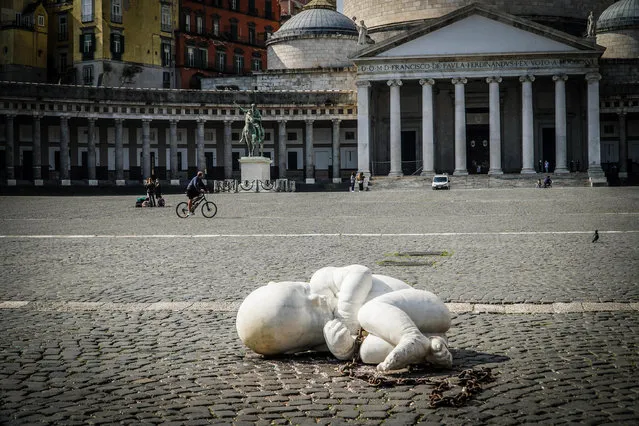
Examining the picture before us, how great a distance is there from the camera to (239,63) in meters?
86.5

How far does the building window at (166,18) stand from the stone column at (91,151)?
1490 cm

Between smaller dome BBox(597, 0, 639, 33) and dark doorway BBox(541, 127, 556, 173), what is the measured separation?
13.1 m

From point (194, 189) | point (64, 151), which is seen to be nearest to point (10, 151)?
point (64, 151)

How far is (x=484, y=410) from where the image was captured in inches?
218

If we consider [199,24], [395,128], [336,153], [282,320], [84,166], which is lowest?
[282,320]

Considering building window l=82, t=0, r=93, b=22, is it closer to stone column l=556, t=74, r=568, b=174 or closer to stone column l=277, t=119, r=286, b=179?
stone column l=277, t=119, r=286, b=179

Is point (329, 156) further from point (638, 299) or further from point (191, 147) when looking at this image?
point (638, 299)

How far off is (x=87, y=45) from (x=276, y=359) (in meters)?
68.9

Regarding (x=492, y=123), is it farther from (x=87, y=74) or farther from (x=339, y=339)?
(x=339, y=339)

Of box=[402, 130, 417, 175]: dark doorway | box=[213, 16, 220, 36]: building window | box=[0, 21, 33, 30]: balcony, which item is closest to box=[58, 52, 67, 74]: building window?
box=[0, 21, 33, 30]: balcony

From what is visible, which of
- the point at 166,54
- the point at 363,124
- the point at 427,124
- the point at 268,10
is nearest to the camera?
the point at 427,124

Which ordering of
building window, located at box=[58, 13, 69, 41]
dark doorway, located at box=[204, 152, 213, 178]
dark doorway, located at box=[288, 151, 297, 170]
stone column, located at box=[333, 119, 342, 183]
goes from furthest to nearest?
dark doorway, located at box=[288, 151, 297, 170], dark doorway, located at box=[204, 152, 213, 178], building window, located at box=[58, 13, 69, 41], stone column, located at box=[333, 119, 342, 183]

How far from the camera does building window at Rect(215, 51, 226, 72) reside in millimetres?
83175

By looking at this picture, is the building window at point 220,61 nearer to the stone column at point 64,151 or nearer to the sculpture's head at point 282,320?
the stone column at point 64,151
